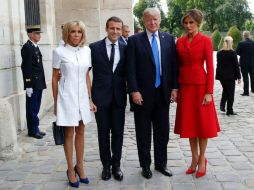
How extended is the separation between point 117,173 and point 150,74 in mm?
1312

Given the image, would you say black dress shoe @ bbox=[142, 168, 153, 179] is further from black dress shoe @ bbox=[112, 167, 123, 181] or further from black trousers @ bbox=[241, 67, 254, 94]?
black trousers @ bbox=[241, 67, 254, 94]

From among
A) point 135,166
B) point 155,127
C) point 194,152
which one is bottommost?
point 135,166

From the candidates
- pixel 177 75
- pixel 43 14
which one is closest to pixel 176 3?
pixel 43 14

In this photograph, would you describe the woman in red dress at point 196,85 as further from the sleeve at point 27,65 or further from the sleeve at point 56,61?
the sleeve at point 27,65

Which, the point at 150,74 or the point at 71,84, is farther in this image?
the point at 150,74

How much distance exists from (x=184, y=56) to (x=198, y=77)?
0.31 metres

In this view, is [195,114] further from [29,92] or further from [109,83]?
[29,92]

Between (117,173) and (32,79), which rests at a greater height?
(32,79)

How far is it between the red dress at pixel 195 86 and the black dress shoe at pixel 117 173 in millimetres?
913

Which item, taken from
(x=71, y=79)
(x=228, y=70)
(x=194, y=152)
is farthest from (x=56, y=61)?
(x=228, y=70)

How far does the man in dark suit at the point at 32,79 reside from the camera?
742 centimetres

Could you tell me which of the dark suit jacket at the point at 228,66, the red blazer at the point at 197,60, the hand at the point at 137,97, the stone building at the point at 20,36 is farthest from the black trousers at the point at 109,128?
the dark suit jacket at the point at 228,66

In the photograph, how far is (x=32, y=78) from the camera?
751cm

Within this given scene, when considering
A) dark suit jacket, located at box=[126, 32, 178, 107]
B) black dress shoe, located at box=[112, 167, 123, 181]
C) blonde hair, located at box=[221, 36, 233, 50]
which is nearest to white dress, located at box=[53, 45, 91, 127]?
dark suit jacket, located at box=[126, 32, 178, 107]
